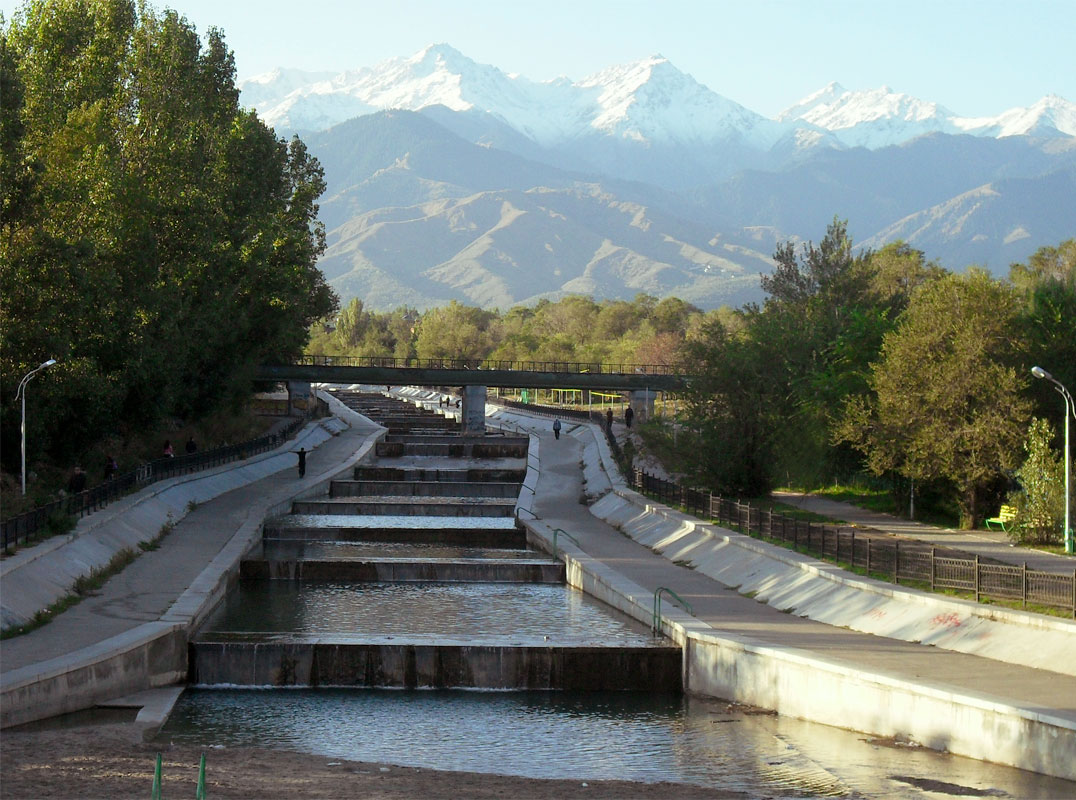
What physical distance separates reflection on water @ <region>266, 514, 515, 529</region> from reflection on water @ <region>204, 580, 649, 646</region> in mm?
11616

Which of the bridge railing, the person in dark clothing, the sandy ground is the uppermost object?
the bridge railing

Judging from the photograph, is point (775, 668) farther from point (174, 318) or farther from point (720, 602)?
point (174, 318)

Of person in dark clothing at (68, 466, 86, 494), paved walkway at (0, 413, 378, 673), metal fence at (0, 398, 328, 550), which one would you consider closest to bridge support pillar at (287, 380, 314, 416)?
metal fence at (0, 398, 328, 550)

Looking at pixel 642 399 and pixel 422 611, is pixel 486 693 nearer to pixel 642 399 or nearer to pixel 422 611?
pixel 422 611

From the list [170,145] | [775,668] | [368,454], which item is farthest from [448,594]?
[368,454]

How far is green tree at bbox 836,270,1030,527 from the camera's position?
146 feet

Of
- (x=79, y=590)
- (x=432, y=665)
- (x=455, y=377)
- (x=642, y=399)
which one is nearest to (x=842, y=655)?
(x=432, y=665)

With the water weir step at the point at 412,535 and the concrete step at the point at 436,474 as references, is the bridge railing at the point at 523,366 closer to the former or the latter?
the concrete step at the point at 436,474

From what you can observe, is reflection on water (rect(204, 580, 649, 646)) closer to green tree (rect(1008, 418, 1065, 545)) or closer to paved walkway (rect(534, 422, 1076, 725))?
paved walkway (rect(534, 422, 1076, 725))

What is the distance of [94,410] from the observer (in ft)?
157

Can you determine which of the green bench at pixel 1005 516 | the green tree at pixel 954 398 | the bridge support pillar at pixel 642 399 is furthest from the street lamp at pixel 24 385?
the bridge support pillar at pixel 642 399

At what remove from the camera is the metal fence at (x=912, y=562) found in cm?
2725

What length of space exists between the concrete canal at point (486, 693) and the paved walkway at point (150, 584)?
1.57m

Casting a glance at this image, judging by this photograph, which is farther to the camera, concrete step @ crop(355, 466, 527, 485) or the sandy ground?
concrete step @ crop(355, 466, 527, 485)
